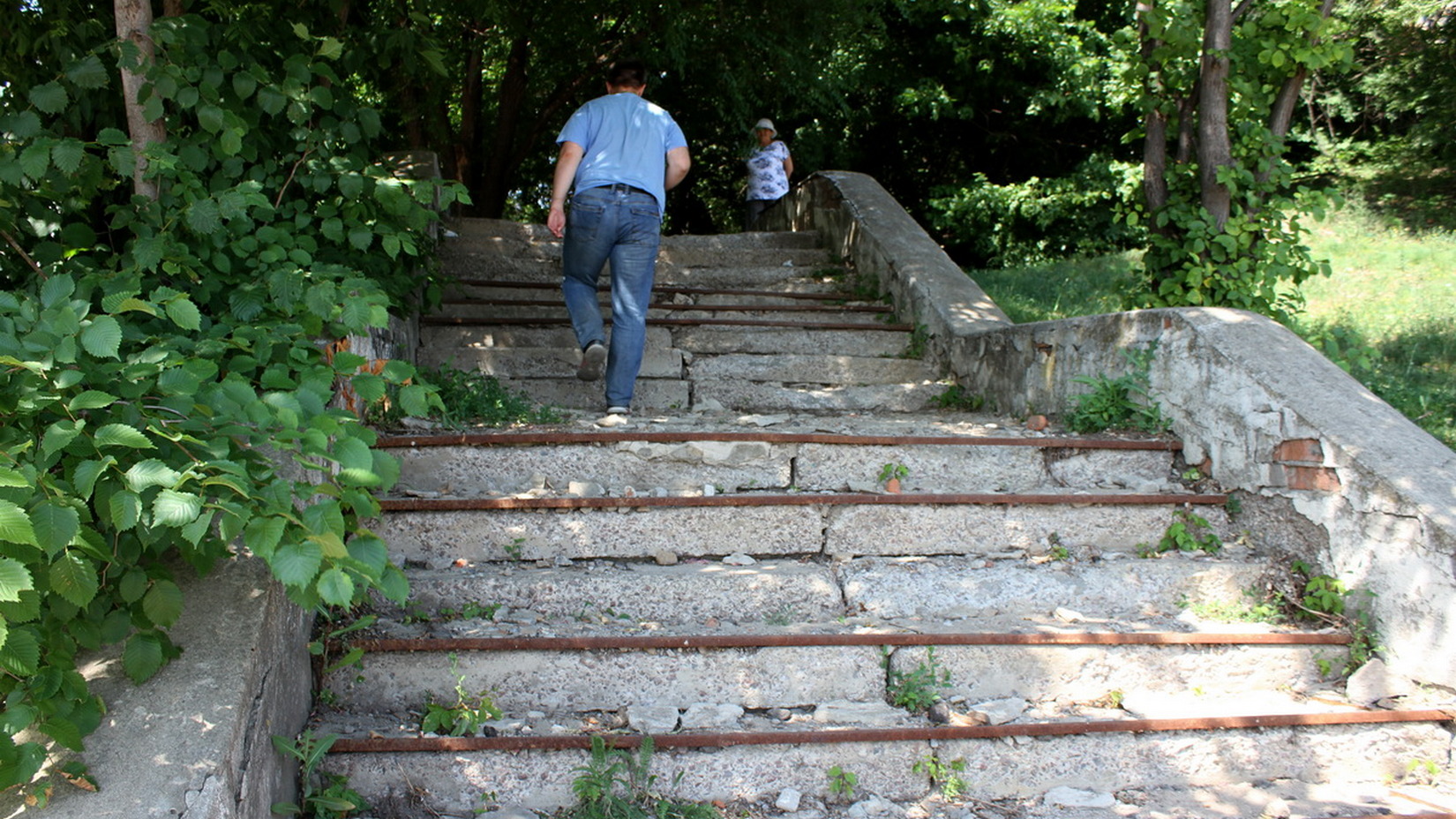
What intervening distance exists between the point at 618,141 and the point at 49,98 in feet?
7.09

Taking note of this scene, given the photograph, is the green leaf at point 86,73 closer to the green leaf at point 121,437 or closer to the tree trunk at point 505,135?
the green leaf at point 121,437

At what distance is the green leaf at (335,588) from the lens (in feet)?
6.08

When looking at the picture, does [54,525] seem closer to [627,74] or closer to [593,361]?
[593,361]

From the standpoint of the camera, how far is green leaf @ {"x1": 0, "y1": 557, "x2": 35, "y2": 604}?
1656mm

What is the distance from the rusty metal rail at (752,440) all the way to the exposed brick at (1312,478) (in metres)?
0.55

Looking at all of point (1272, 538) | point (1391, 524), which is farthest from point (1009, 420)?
point (1391, 524)

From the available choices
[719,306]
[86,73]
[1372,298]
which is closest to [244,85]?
[86,73]

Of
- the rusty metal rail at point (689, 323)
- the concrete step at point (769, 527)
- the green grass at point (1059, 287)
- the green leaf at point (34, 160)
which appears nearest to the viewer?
the green leaf at point (34, 160)

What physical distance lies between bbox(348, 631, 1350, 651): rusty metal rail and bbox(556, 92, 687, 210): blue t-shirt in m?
2.37

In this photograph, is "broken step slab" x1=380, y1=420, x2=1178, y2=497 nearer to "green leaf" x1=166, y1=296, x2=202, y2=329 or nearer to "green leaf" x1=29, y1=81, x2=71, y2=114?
"green leaf" x1=166, y1=296, x2=202, y2=329

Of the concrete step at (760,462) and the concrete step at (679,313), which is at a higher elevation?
the concrete step at (679,313)

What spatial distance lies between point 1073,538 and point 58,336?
3.11m

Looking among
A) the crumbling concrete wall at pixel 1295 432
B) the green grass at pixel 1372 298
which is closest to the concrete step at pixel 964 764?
the crumbling concrete wall at pixel 1295 432

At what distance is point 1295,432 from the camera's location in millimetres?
3402
